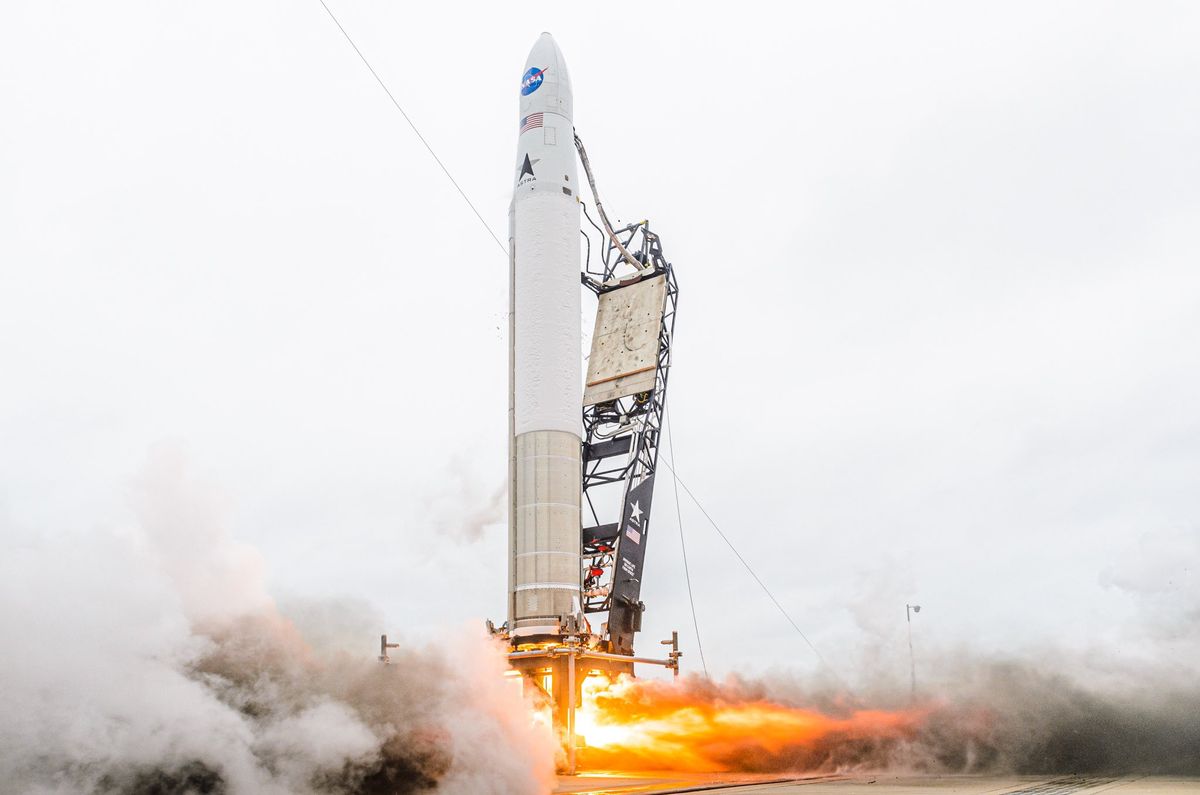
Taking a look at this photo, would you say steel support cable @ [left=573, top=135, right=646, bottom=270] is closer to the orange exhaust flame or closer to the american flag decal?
the american flag decal

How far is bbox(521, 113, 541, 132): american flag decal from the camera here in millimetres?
39969

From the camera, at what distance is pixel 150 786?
16.2m

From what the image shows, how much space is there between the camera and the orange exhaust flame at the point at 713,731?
1411 inches

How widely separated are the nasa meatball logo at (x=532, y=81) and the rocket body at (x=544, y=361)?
0.04m

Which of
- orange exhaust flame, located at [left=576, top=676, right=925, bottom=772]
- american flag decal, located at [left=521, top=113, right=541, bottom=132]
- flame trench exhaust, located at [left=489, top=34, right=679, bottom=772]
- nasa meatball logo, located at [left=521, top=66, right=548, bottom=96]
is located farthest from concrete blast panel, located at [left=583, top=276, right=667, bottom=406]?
orange exhaust flame, located at [left=576, top=676, right=925, bottom=772]

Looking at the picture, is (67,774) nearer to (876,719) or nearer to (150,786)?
(150,786)

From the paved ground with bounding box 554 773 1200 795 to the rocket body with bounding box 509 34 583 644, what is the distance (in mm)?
6971

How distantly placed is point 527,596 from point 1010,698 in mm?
19888

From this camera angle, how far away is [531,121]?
40094 mm

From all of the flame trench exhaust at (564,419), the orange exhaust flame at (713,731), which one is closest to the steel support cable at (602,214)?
the flame trench exhaust at (564,419)

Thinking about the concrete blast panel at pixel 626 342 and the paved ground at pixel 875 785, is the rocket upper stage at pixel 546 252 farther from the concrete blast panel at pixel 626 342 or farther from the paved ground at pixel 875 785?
the paved ground at pixel 875 785

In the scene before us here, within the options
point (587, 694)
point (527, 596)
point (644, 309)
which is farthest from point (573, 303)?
point (587, 694)

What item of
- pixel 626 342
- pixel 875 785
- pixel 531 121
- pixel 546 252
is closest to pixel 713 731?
pixel 875 785

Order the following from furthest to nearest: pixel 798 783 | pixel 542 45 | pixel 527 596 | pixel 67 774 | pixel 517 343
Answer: pixel 542 45 → pixel 517 343 → pixel 527 596 → pixel 798 783 → pixel 67 774
